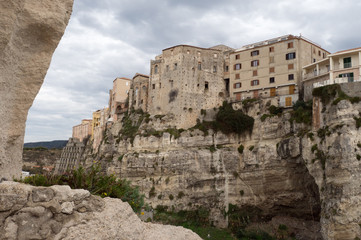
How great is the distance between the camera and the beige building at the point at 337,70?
34.6 meters

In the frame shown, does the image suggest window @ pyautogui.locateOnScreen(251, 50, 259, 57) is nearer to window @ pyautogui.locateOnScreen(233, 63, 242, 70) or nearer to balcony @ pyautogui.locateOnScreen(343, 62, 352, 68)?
window @ pyautogui.locateOnScreen(233, 63, 242, 70)

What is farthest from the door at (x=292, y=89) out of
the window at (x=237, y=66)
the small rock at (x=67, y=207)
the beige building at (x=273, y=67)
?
the small rock at (x=67, y=207)

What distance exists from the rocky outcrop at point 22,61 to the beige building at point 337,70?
3346 centimetres

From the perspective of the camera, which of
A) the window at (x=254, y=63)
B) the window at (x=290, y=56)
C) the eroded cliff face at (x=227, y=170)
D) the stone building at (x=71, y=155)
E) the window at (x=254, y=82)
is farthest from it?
the stone building at (x=71, y=155)

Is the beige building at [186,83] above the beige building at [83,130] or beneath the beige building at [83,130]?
above

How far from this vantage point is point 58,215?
4.68 m

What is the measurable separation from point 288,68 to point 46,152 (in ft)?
238

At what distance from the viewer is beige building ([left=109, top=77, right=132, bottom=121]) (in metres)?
60.1

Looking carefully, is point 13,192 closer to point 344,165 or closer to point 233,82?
point 344,165

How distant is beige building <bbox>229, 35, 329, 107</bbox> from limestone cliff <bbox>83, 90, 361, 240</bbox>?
2955mm

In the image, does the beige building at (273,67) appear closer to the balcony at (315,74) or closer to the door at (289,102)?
the door at (289,102)

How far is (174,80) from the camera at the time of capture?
47312 millimetres

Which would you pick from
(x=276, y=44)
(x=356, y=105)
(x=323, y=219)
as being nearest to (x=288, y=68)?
(x=276, y=44)

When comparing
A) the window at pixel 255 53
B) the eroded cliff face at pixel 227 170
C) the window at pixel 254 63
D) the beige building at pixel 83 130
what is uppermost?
the window at pixel 255 53
